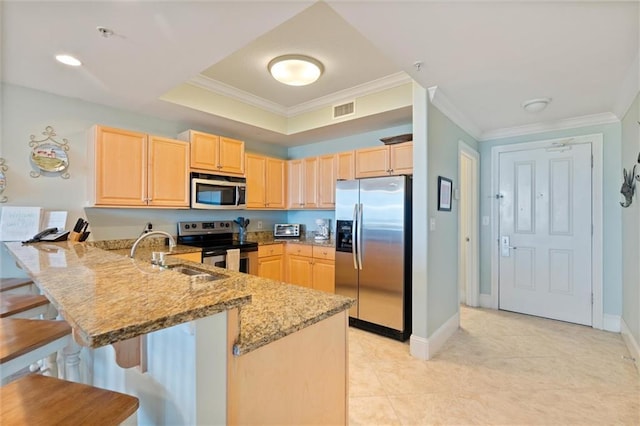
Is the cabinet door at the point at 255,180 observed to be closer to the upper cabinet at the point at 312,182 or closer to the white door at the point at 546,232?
the upper cabinet at the point at 312,182

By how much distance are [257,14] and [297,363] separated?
176 centimetres

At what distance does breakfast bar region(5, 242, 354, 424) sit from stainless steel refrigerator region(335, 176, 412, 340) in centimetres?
177

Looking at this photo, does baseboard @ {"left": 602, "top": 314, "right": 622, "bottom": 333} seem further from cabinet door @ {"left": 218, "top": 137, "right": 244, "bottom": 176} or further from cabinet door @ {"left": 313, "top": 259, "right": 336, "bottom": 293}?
cabinet door @ {"left": 218, "top": 137, "right": 244, "bottom": 176}

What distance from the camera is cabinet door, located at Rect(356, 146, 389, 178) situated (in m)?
3.48

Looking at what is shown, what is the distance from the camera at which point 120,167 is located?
2957mm

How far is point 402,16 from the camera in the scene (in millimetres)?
1662

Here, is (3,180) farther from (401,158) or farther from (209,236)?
(401,158)

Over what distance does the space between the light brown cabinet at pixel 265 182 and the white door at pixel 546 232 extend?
3011mm

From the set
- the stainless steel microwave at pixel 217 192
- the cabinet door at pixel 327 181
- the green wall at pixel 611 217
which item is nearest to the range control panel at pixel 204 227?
the stainless steel microwave at pixel 217 192

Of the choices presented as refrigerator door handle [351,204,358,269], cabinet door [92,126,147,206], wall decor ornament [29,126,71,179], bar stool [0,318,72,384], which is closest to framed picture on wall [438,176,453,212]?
refrigerator door handle [351,204,358,269]

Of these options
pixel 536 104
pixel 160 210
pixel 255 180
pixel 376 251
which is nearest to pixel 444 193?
pixel 376 251

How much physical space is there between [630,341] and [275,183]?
421cm

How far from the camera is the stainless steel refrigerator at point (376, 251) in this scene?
9.73 feet

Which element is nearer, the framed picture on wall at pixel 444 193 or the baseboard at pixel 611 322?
the framed picture on wall at pixel 444 193
